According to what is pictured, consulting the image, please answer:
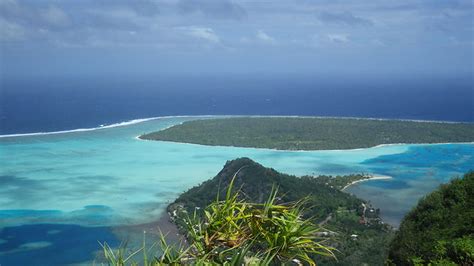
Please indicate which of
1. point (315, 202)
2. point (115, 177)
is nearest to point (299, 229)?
point (315, 202)

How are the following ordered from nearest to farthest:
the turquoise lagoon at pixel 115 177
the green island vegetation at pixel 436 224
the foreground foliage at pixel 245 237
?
the foreground foliage at pixel 245 237 → the green island vegetation at pixel 436 224 → the turquoise lagoon at pixel 115 177

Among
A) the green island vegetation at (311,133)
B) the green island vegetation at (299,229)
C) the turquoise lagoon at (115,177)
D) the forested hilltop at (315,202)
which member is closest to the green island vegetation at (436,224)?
the green island vegetation at (299,229)

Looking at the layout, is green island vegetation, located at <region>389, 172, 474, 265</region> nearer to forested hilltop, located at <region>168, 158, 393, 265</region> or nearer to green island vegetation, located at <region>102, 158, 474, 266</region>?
green island vegetation, located at <region>102, 158, 474, 266</region>

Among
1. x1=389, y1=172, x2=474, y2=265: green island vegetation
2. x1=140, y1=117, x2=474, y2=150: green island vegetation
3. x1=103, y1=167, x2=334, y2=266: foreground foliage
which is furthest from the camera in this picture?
x1=140, y1=117, x2=474, y2=150: green island vegetation

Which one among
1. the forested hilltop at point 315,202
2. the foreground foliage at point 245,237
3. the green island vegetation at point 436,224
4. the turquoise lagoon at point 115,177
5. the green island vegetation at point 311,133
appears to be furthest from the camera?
the green island vegetation at point 311,133

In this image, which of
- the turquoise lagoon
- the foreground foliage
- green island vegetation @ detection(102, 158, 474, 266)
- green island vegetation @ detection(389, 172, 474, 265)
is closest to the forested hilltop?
green island vegetation @ detection(102, 158, 474, 266)

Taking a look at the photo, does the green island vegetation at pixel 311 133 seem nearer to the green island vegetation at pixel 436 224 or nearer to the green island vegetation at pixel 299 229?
the green island vegetation at pixel 299 229
